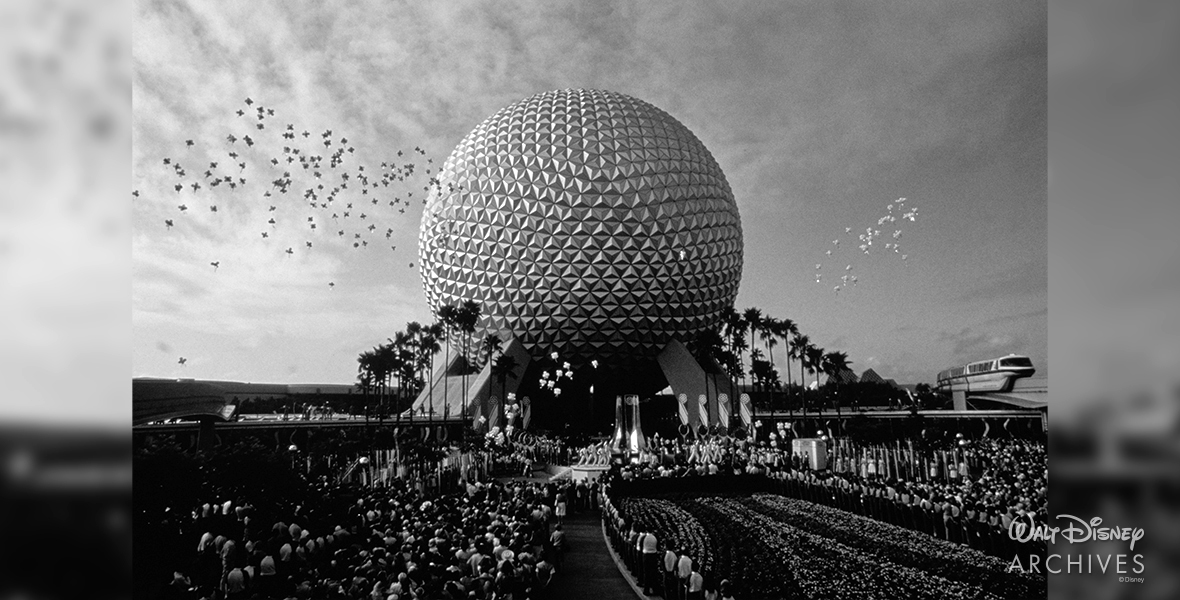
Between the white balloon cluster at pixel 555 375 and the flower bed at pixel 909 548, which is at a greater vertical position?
the white balloon cluster at pixel 555 375

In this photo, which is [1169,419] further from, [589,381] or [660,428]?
[660,428]

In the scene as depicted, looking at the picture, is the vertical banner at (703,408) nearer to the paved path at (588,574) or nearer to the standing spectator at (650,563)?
the paved path at (588,574)

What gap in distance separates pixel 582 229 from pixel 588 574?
72.3 ft

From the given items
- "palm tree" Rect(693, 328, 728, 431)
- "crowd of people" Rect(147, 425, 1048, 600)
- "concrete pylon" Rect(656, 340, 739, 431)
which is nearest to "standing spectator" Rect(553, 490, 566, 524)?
"crowd of people" Rect(147, 425, 1048, 600)

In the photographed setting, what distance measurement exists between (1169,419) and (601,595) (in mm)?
7119

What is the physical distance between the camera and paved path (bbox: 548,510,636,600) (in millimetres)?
10180

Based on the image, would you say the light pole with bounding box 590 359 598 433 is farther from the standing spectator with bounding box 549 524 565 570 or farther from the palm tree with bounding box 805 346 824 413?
the standing spectator with bounding box 549 524 565 570

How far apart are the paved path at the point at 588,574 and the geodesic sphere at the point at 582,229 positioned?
18.0m

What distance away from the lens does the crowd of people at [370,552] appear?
813cm

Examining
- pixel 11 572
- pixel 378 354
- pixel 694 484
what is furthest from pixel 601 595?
pixel 378 354

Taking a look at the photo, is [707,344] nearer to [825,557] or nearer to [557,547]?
[825,557]

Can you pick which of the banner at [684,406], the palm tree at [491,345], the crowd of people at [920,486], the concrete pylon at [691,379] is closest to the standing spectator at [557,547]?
the crowd of people at [920,486]

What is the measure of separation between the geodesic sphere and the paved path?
59.1 ft

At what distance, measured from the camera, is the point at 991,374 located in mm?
32594
